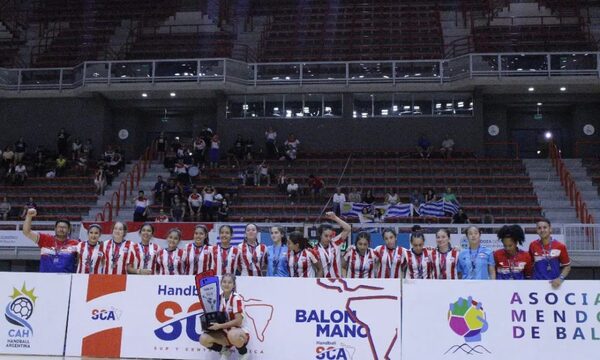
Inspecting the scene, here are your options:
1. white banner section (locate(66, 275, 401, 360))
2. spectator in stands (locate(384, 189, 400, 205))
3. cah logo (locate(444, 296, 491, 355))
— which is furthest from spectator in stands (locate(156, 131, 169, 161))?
cah logo (locate(444, 296, 491, 355))

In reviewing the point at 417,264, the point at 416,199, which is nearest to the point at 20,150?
the point at 416,199

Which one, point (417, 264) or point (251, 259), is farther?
point (251, 259)

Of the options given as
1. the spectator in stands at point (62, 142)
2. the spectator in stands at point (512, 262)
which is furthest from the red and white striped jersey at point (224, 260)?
the spectator in stands at point (62, 142)

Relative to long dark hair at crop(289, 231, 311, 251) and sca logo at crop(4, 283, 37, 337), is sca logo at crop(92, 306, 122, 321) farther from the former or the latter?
long dark hair at crop(289, 231, 311, 251)

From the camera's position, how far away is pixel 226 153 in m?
24.7

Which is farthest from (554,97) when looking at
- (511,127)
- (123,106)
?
(123,106)

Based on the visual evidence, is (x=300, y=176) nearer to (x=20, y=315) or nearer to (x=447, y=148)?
(x=447, y=148)

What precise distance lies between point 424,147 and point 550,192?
196 inches

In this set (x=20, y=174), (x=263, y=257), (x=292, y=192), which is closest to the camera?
(x=263, y=257)

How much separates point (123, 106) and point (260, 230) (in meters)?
13.1

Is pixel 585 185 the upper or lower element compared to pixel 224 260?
upper

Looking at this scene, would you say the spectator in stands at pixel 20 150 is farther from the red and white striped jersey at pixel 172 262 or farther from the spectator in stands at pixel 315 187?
the red and white striped jersey at pixel 172 262

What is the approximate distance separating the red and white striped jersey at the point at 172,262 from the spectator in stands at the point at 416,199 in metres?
11.5

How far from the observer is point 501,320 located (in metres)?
7.28
